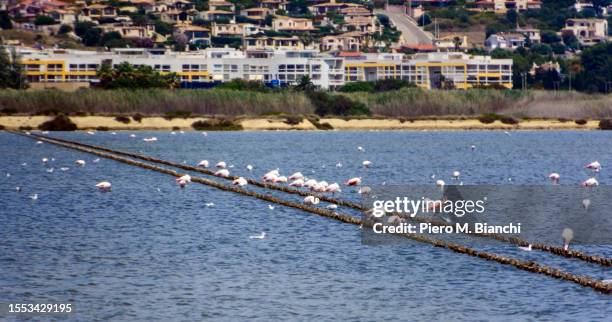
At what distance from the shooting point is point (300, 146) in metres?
93.4

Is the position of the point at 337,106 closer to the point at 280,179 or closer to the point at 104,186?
the point at 104,186

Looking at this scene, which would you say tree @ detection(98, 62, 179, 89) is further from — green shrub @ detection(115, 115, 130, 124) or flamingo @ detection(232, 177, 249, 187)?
flamingo @ detection(232, 177, 249, 187)

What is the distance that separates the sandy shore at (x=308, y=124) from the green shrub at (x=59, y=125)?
872 millimetres

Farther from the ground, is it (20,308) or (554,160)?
(20,308)

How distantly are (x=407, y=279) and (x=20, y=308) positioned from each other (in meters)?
8.69

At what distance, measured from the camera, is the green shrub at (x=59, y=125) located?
355ft

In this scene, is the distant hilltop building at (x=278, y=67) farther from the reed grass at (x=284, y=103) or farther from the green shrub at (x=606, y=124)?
the green shrub at (x=606, y=124)

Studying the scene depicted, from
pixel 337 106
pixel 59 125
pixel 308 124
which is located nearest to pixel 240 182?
pixel 59 125

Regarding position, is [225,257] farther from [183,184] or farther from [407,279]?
[183,184]

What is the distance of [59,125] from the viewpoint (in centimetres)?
10825

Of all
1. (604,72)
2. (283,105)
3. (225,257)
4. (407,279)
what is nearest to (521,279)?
(407,279)

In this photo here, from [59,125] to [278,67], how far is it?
241 feet

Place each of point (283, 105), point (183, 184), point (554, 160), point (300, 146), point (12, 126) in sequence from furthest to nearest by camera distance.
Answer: point (283, 105) → point (12, 126) → point (300, 146) → point (554, 160) → point (183, 184)

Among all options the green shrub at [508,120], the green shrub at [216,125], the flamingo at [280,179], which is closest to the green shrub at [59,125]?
the green shrub at [216,125]
